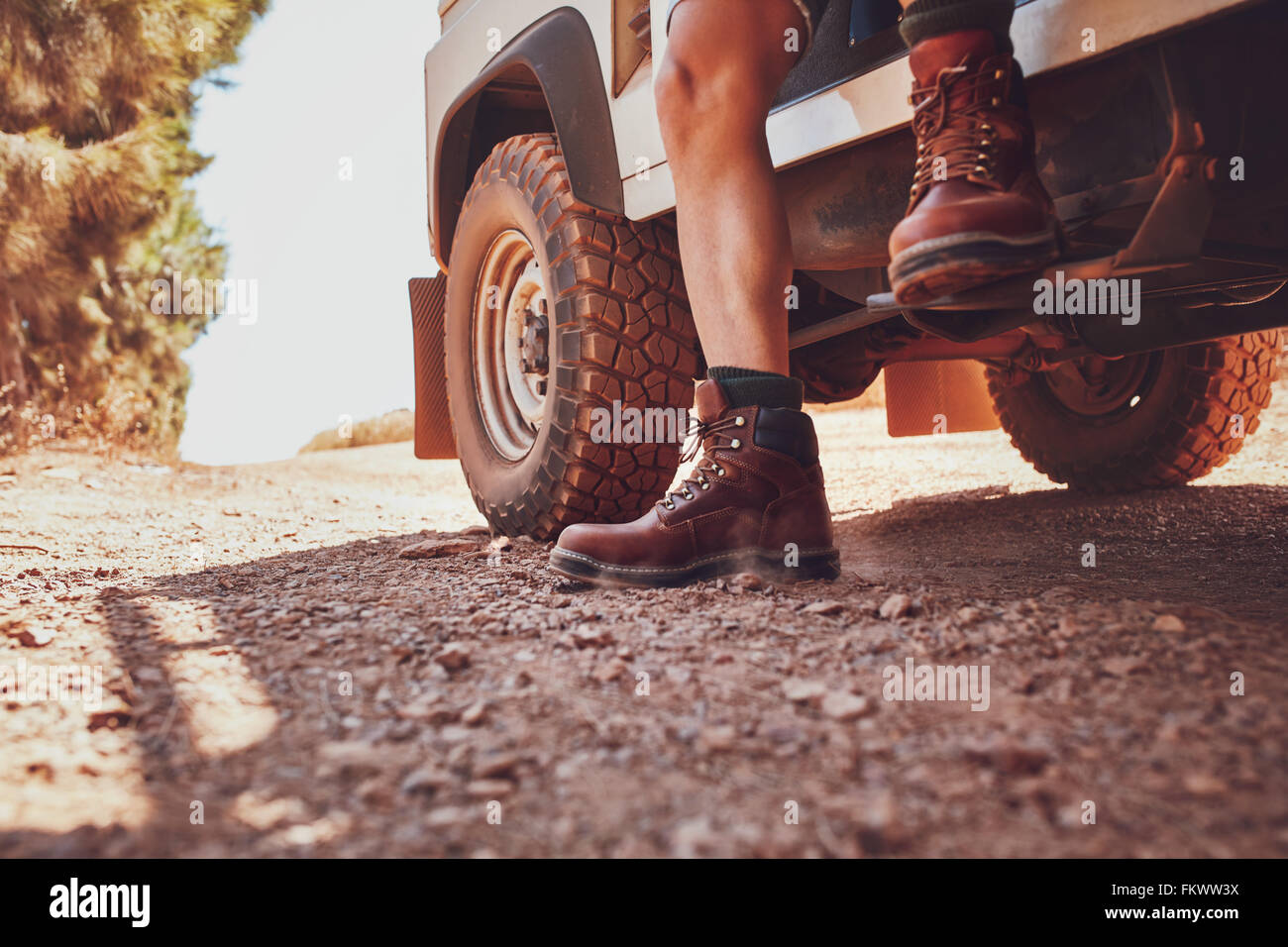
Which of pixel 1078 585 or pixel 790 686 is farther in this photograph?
pixel 1078 585

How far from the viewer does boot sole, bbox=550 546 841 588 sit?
1.59 m

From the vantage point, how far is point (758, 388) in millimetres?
1606

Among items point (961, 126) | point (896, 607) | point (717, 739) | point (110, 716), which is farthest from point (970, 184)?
point (110, 716)

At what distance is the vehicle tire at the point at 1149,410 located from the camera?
2877 millimetres

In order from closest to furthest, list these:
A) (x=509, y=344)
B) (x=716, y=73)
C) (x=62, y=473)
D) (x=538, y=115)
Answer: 1. (x=716, y=73)
2. (x=509, y=344)
3. (x=538, y=115)
4. (x=62, y=473)

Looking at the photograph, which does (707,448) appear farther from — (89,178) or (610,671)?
(89,178)

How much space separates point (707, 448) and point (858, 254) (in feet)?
1.76

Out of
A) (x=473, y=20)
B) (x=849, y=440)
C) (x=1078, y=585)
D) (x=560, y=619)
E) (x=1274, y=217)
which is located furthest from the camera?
(x=849, y=440)

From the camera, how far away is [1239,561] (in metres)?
2.03

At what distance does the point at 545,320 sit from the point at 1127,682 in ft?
5.98

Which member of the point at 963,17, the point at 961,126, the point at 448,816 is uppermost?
the point at 963,17

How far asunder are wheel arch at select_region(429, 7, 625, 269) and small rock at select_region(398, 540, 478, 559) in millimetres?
918
